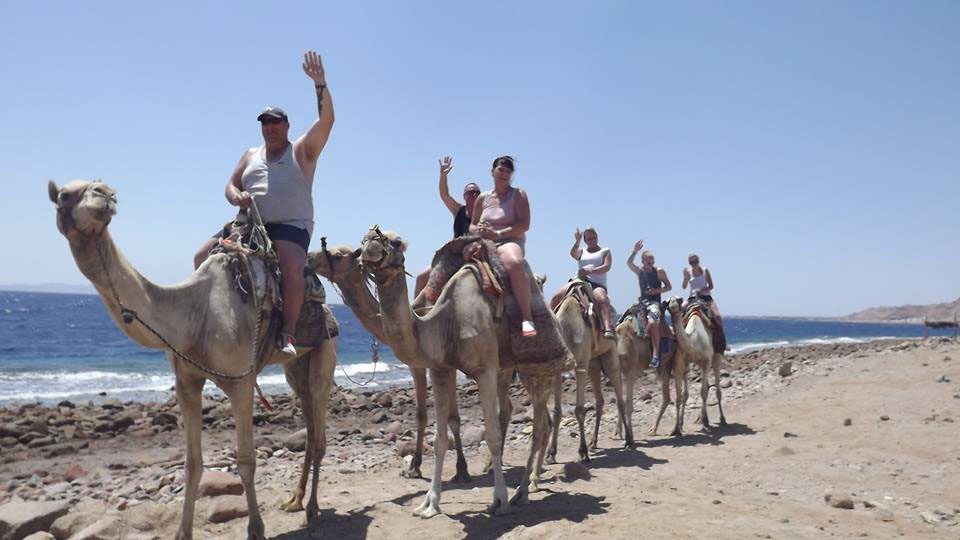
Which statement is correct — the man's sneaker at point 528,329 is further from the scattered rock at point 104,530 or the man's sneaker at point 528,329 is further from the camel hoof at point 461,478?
the scattered rock at point 104,530

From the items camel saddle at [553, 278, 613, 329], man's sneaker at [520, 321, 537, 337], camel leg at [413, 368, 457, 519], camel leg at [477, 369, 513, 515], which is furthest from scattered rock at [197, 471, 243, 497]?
camel saddle at [553, 278, 613, 329]

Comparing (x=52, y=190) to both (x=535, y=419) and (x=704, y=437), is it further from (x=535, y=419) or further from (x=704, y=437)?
(x=704, y=437)

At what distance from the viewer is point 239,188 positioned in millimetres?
6555

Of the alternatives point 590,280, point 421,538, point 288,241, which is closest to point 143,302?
point 288,241

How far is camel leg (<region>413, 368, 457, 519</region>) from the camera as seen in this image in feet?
22.1

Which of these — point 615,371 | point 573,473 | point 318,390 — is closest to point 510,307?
point 318,390

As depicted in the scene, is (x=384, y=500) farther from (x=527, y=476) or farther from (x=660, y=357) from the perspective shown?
(x=660, y=357)

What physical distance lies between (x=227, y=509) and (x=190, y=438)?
5.45 ft

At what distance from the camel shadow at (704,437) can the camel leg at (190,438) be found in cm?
859

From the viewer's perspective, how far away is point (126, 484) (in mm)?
10781

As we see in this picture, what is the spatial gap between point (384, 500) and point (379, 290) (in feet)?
9.65

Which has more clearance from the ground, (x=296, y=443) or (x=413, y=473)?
(x=413, y=473)

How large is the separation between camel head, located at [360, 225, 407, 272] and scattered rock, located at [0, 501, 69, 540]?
14.5ft

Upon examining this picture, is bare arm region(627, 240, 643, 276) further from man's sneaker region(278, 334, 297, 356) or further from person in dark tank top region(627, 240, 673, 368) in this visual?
man's sneaker region(278, 334, 297, 356)
